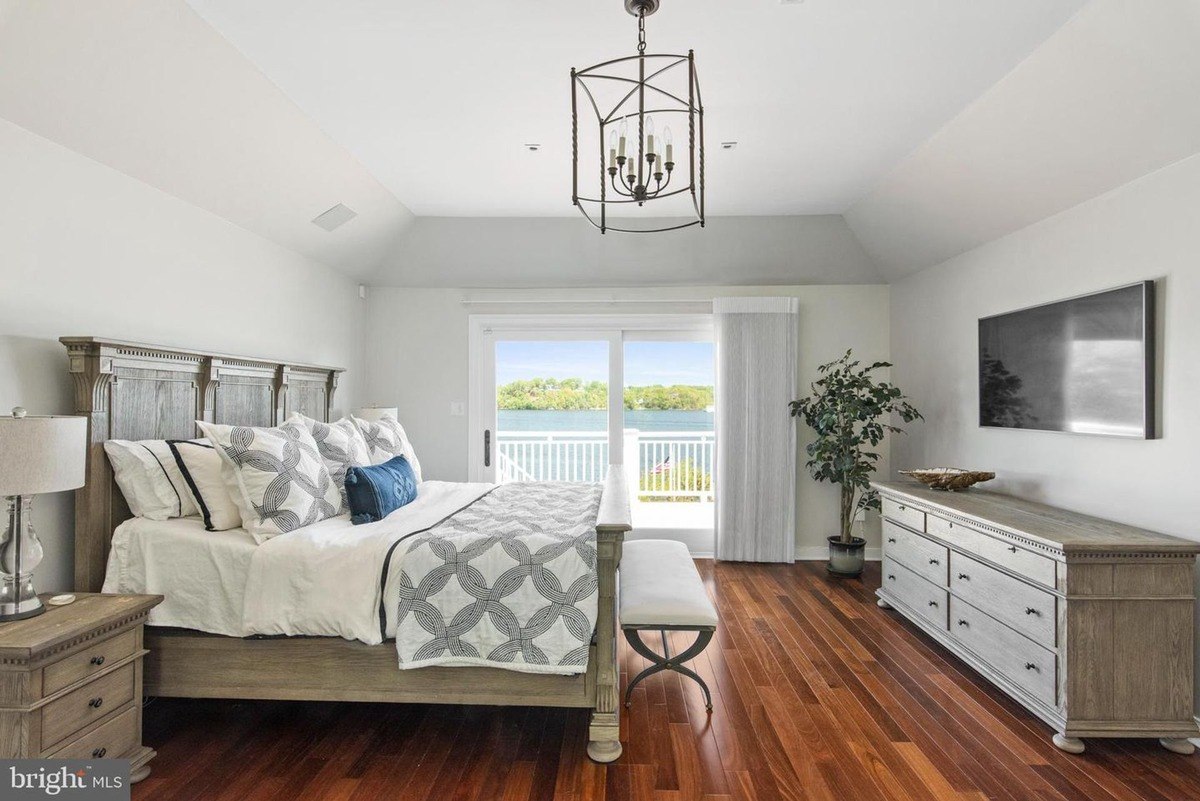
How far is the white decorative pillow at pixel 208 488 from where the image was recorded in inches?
99.3

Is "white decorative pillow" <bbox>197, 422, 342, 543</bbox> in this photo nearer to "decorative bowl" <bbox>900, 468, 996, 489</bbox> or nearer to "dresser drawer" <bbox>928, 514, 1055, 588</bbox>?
"dresser drawer" <bbox>928, 514, 1055, 588</bbox>

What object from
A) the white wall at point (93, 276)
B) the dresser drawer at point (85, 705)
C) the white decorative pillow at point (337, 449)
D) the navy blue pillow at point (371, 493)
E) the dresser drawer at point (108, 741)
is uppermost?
the white wall at point (93, 276)

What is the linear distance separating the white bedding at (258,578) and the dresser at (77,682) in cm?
18

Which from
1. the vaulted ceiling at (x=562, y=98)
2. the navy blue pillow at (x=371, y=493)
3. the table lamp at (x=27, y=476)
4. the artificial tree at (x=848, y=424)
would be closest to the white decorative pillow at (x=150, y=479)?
the table lamp at (x=27, y=476)

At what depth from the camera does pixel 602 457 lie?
5309mm

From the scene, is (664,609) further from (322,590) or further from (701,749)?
(322,590)

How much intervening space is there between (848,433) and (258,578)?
3829mm

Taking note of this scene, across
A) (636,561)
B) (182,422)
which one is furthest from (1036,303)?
(182,422)

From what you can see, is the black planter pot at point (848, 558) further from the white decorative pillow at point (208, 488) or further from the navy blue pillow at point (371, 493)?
the white decorative pillow at point (208, 488)

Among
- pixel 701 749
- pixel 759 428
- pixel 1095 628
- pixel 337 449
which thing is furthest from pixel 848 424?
pixel 337 449

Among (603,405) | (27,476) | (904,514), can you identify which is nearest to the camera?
(27,476)

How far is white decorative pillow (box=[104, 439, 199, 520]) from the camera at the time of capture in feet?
8.11

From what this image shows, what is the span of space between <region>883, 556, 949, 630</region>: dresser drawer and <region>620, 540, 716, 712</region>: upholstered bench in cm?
137

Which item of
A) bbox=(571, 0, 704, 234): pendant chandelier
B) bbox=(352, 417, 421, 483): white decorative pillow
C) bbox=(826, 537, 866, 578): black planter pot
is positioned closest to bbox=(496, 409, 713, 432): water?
bbox=(826, 537, 866, 578): black planter pot
